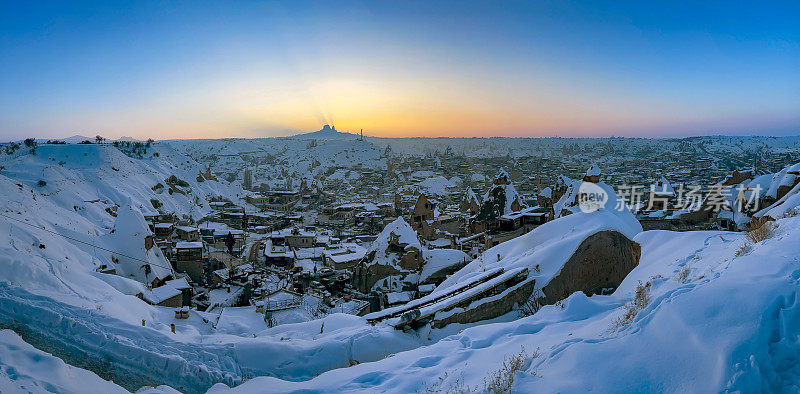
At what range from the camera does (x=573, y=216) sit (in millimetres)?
15719

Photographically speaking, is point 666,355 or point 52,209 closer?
point 666,355

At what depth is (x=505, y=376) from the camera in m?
4.43

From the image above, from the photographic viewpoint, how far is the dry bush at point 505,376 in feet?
14.0

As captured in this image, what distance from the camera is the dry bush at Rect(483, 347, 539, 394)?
4266mm

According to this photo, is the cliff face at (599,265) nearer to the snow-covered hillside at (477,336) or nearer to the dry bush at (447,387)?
the snow-covered hillside at (477,336)

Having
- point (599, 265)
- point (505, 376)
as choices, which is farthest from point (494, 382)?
point (599, 265)

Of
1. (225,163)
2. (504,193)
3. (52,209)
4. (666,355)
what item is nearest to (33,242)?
(52,209)

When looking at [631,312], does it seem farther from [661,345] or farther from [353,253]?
[353,253]

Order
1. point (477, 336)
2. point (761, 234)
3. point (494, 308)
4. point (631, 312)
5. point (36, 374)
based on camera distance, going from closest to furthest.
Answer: point (631, 312) → point (36, 374) → point (761, 234) → point (477, 336) → point (494, 308)

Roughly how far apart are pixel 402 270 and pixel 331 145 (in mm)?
120622

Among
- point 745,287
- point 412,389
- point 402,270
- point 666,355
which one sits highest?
point 745,287

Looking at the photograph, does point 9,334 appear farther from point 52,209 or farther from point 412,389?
point 52,209

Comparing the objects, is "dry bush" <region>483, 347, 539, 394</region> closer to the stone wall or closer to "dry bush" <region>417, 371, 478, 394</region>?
"dry bush" <region>417, 371, 478, 394</region>

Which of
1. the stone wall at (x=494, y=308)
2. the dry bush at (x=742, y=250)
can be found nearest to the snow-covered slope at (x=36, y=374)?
the stone wall at (x=494, y=308)
